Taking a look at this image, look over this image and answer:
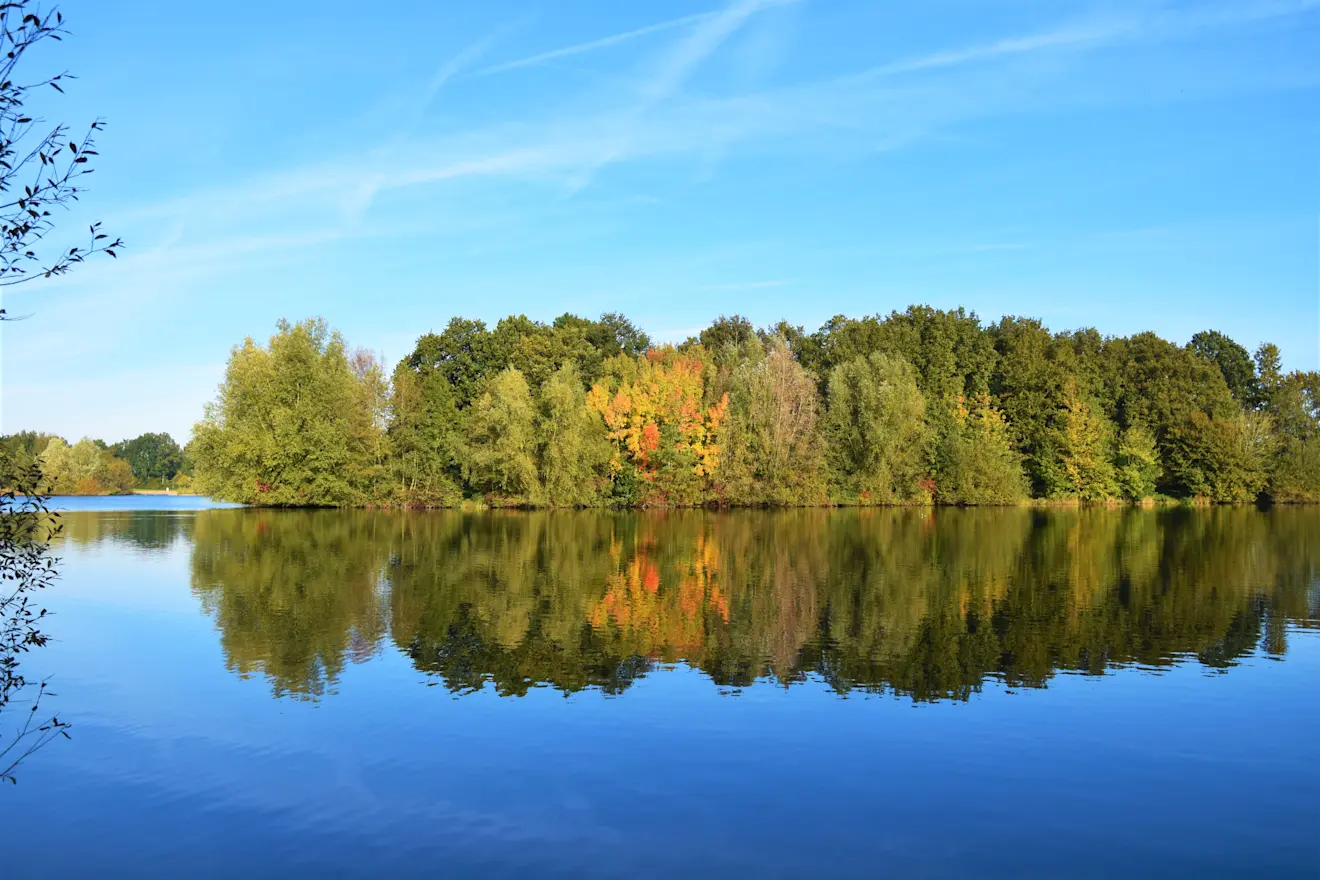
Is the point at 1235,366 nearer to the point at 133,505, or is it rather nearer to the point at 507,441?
the point at 507,441

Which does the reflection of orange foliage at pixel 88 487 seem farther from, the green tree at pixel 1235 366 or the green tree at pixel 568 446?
the green tree at pixel 1235 366

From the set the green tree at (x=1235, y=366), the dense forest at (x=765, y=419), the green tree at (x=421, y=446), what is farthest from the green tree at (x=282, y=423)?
the green tree at (x=1235, y=366)

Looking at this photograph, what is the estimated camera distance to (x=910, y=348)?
8231 centimetres

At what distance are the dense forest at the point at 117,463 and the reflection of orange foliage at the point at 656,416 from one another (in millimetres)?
43424

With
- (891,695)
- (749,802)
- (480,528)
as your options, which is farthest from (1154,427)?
(749,802)

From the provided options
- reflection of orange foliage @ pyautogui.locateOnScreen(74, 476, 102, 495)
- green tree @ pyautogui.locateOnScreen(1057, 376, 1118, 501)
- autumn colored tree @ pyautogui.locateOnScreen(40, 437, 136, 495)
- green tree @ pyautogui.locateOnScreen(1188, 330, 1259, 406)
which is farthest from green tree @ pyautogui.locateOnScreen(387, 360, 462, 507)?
green tree @ pyautogui.locateOnScreen(1188, 330, 1259, 406)

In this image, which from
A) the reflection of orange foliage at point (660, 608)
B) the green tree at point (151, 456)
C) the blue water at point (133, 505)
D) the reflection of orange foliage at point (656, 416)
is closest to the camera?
the reflection of orange foliage at point (660, 608)

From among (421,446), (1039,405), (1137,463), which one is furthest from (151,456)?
(1137,463)

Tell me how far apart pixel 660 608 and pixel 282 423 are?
166ft

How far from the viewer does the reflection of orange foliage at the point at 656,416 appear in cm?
7119

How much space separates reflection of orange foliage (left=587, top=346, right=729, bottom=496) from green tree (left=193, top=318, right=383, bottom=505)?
62.7 feet

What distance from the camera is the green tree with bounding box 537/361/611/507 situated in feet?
221

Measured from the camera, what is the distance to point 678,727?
42.6 ft

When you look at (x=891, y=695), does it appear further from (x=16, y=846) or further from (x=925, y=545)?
(x=925, y=545)
